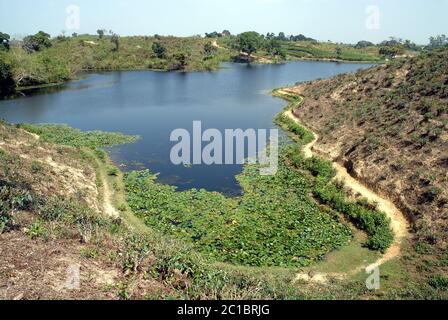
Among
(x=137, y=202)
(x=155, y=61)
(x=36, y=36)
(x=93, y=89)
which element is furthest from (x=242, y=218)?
(x=36, y=36)

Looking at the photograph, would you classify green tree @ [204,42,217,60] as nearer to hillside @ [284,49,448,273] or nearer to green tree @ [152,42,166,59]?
green tree @ [152,42,166,59]

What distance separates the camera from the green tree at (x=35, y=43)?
92250mm

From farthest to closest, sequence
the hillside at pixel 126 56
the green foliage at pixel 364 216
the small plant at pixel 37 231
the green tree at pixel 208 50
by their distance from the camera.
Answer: the green tree at pixel 208 50 → the hillside at pixel 126 56 → the green foliage at pixel 364 216 → the small plant at pixel 37 231

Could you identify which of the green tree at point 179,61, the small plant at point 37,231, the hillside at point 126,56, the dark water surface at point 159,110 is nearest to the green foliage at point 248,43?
the hillside at point 126,56

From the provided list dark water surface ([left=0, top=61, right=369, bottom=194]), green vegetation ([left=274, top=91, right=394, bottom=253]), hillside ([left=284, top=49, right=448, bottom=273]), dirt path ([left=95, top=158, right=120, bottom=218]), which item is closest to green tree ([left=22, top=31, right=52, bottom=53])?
dark water surface ([left=0, top=61, right=369, bottom=194])

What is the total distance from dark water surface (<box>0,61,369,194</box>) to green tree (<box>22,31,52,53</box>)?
Answer: 86.6 ft

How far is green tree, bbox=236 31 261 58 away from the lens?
11138cm

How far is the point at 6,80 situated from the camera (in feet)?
177

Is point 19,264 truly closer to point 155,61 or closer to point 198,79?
point 198,79

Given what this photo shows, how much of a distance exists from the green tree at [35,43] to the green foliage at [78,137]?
66.1 meters

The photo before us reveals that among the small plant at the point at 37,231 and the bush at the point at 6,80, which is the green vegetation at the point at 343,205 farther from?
the bush at the point at 6,80

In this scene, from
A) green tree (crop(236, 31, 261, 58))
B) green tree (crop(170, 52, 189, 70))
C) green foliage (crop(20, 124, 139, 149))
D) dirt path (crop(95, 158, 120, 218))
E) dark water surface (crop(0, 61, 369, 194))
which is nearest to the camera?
dirt path (crop(95, 158, 120, 218))

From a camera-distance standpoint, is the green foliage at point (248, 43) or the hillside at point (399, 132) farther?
the green foliage at point (248, 43)
